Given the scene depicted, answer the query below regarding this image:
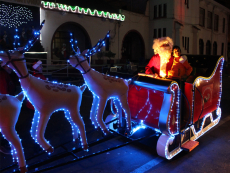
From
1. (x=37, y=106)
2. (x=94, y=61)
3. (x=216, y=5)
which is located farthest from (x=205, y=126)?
(x=216, y=5)

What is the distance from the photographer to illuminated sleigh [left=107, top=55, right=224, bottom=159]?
11.0ft

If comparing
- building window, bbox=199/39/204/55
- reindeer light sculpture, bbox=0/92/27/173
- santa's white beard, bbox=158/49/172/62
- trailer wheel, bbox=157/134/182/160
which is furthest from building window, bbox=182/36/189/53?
reindeer light sculpture, bbox=0/92/27/173

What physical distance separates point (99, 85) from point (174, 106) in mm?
1319

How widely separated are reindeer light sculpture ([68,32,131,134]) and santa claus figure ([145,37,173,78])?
1.17 m

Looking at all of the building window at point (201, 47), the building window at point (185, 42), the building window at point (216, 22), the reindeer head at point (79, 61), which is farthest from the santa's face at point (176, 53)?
the building window at point (216, 22)

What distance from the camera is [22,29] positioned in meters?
12.4

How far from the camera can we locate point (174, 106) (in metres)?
3.44

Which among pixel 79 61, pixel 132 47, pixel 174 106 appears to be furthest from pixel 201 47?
pixel 79 61

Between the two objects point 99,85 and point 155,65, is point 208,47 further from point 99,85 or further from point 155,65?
point 99,85

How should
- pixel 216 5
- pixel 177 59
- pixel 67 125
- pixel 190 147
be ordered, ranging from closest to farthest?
pixel 190 147
pixel 177 59
pixel 67 125
pixel 216 5

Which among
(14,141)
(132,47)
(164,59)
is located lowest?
(14,141)

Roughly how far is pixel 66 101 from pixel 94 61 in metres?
14.6

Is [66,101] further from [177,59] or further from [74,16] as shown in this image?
[74,16]

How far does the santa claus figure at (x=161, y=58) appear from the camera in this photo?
167 inches
